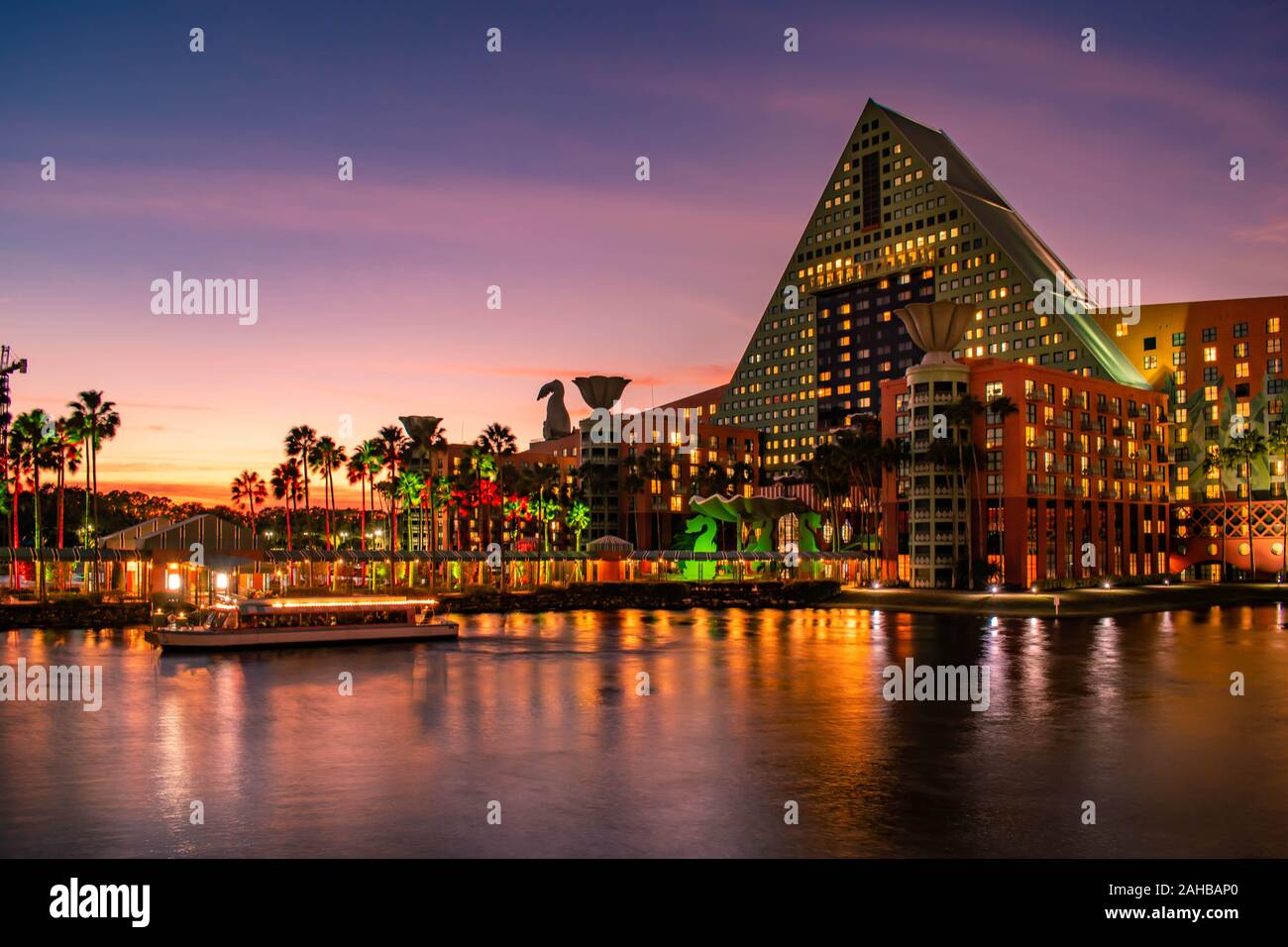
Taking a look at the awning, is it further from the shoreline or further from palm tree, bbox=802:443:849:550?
palm tree, bbox=802:443:849:550

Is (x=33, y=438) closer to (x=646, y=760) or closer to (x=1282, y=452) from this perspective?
(x=646, y=760)

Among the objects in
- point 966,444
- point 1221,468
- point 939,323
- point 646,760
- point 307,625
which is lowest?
point 307,625

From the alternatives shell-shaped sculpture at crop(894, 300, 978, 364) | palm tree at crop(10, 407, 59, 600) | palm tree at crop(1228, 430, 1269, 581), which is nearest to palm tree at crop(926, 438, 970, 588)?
shell-shaped sculpture at crop(894, 300, 978, 364)

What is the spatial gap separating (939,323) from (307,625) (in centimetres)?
8967

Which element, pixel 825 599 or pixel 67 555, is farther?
pixel 825 599

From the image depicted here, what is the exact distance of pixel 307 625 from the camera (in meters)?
55.9

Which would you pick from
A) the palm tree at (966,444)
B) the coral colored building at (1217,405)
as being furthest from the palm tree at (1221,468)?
the palm tree at (966,444)

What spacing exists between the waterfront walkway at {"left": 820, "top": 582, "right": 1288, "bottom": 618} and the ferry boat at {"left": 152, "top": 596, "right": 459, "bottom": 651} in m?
44.4

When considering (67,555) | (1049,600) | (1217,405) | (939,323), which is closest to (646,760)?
(67,555)

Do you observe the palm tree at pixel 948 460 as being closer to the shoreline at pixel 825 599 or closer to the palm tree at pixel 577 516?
the shoreline at pixel 825 599

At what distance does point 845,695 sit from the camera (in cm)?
3500

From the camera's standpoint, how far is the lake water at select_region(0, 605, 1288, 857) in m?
17.9
